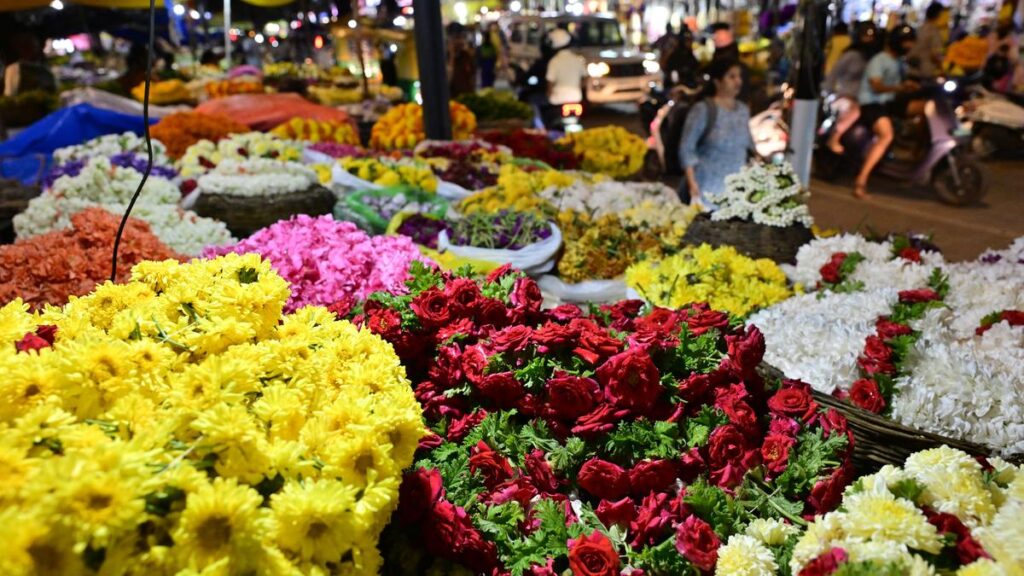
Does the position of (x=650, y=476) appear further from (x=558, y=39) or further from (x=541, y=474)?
(x=558, y=39)

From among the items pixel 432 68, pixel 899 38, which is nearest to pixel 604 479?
pixel 432 68

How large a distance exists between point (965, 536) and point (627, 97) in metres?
15.8

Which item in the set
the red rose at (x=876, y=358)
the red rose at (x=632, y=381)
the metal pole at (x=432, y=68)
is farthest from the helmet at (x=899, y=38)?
the red rose at (x=632, y=381)

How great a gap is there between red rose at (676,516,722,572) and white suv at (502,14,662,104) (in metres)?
14.6

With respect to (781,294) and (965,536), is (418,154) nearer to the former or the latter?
(781,294)

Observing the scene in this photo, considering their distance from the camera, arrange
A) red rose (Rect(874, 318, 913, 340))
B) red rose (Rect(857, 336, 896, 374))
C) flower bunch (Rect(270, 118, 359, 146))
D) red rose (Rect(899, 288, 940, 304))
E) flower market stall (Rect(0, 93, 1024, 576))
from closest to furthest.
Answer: flower market stall (Rect(0, 93, 1024, 576)), red rose (Rect(857, 336, 896, 374)), red rose (Rect(874, 318, 913, 340)), red rose (Rect(899, 288, 940, 304)), flower bunch (Rect(270, 118, 359, 146))

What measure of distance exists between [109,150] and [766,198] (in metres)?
4.95

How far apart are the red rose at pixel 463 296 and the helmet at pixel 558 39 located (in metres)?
14.9

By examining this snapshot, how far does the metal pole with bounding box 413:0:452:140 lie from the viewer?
19.3 ft

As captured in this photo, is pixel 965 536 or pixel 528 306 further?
pixel 528 306

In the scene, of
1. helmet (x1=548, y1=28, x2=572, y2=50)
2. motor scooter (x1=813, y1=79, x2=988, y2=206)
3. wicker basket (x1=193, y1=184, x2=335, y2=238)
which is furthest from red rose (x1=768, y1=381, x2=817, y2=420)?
helmet (x1=548, y1=28, x2=572, y2=50)

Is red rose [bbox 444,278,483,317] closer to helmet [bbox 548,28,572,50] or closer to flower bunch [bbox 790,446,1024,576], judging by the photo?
flower bunch [bbox 790,446,1024,576]

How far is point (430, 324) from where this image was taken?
2.02 metres

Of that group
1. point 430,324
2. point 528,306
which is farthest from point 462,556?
point 528,306
